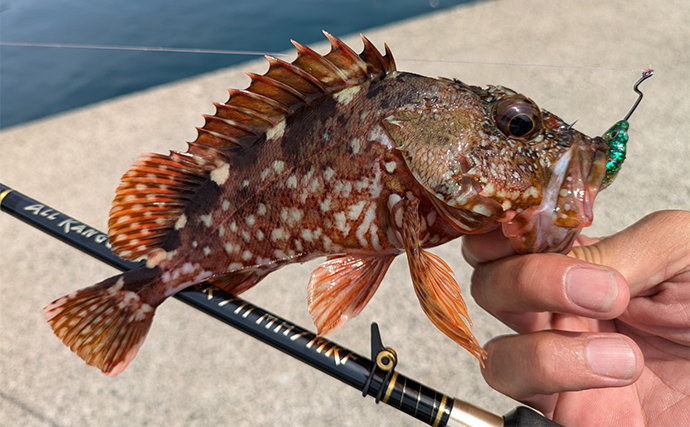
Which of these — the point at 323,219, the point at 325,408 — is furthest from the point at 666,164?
the point at 323,219

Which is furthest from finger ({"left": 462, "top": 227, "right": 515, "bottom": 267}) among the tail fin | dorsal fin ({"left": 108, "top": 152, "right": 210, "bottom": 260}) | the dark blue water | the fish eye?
the dark blue water

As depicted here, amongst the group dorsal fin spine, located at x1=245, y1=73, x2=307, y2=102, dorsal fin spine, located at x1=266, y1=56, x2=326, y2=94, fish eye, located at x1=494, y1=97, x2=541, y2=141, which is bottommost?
dorsal fin spine, located at x1=245, y1=73, x2=307, y2=102

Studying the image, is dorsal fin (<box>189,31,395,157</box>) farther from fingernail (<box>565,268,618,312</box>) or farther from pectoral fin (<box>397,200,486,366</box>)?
fingernail (<box>565,268,618,312</box>)

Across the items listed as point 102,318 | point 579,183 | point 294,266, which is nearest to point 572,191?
point 579,183

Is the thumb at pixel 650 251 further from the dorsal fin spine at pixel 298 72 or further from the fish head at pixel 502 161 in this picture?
the dorsal fin spine at pixel 298 72

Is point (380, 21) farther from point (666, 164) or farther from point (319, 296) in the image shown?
point (319, 296)

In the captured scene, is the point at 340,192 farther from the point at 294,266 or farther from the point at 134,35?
the point at 134,35
